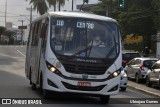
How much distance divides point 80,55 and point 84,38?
719mm

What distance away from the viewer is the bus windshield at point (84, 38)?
1523 cm

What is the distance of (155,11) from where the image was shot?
64.2m

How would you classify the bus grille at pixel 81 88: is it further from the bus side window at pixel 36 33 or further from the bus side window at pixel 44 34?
the bus side window at pixel 36 33

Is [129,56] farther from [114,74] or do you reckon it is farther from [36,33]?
[114,74]

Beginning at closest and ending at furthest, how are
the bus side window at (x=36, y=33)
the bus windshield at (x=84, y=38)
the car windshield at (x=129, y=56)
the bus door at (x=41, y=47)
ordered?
the bus windshield at (x=84, y=38)
the bus door at (x=41, y=47)
the bus side window at (x=36, y=33)
the car windshield at (x=129, y=56)

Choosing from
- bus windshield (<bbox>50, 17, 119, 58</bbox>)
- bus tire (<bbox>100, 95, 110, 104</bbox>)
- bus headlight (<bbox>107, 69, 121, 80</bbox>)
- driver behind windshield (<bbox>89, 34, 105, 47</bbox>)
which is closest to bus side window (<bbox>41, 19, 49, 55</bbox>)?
bus windshield (<bbox>50, 17, 119, 58</bbox>)

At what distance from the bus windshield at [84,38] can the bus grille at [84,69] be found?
0.39 meters

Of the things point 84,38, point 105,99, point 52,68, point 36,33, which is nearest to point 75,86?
point 52,68

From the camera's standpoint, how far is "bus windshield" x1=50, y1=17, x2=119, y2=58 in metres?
15.2

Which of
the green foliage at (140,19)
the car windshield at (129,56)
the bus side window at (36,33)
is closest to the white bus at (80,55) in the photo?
the bus side window at (36,33)

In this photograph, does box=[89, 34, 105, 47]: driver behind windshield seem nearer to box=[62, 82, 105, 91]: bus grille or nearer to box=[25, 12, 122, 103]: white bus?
box=[25, 12, 122, 103]: white bus

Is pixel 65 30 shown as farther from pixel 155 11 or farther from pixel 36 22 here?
pixel 155 11

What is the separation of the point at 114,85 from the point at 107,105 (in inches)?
26.8

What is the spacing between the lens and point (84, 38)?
15.5 m
